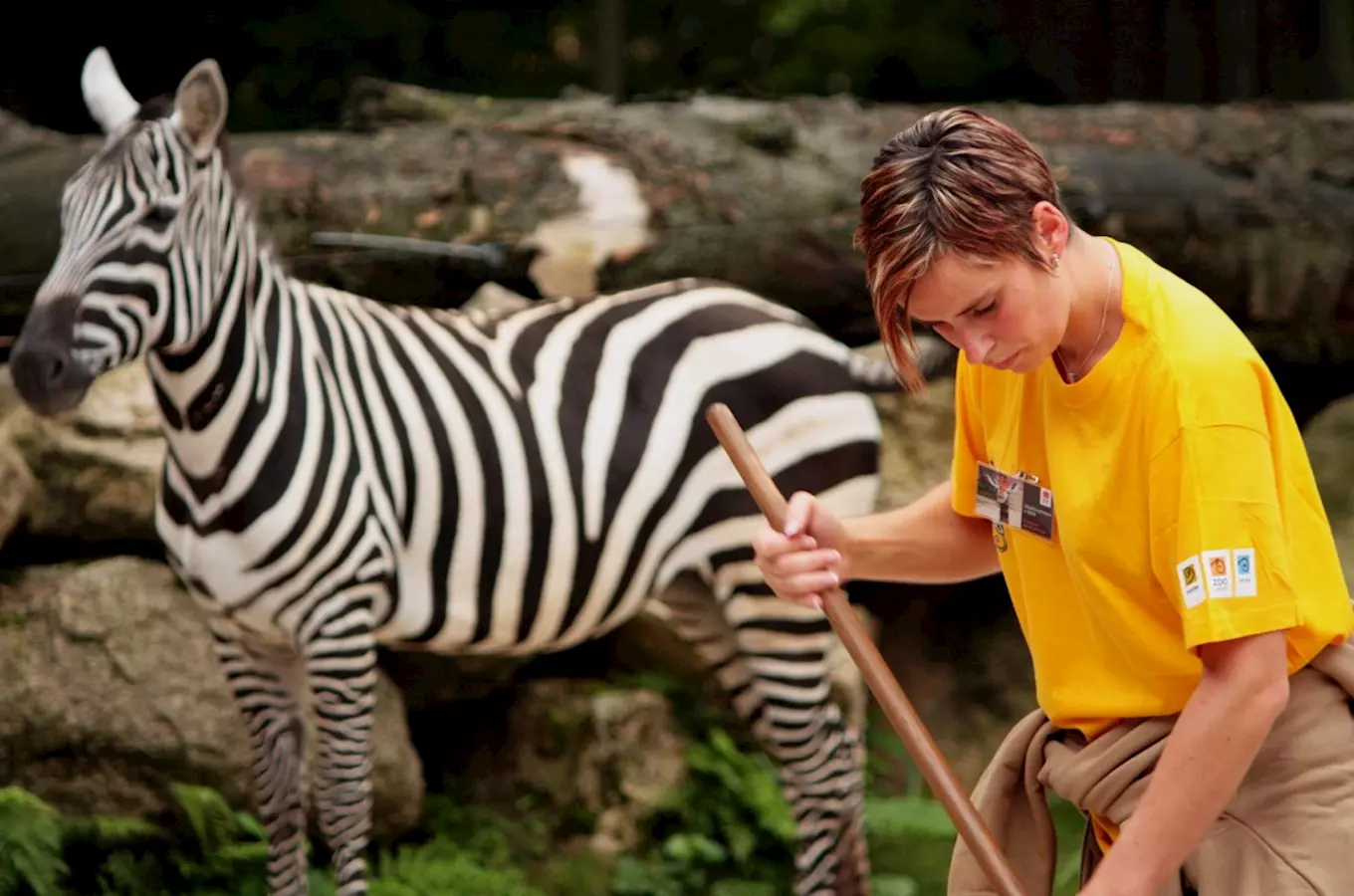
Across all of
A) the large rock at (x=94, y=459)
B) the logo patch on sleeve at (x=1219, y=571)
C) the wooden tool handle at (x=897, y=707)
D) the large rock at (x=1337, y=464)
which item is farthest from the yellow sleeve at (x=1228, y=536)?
the large rock at (x=1337, y=464)

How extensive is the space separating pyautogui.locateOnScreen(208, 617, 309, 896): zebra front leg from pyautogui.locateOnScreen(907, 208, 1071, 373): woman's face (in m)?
2.25

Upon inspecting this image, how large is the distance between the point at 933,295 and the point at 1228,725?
48 centimetres

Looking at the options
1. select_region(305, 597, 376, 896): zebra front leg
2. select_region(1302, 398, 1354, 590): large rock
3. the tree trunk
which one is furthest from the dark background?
select_region(305, 597, 376, 896): zebra front leg

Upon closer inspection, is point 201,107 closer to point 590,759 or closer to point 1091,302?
point 590,759

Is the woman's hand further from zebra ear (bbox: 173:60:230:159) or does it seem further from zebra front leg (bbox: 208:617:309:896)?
zebra front leg (bbox: 208:617:309:896)

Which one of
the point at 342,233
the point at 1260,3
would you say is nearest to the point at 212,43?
the point at 342,233

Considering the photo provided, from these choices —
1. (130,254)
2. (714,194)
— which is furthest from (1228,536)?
(714,194)

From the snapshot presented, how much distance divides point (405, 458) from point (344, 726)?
0.57 m

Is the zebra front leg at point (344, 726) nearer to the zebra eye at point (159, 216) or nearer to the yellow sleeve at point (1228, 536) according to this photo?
the zebra eye at point (159, 216)

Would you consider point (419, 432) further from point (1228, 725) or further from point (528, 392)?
point (1228, 725)

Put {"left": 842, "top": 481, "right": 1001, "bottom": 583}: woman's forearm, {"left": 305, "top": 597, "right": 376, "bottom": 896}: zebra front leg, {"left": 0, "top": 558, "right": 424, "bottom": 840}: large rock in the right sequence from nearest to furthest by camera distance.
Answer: {"left": 842, "top": 481, "right": 1001, "bottom": 583}: woman's forearm, {"left": 305, "top": 597, "right": 376, "bottom": 896}: zebra front leg, {"left": 0, "top": 558, "right": 424, "bottom": 840}: large rock

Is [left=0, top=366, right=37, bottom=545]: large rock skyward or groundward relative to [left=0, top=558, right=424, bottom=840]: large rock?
skyward

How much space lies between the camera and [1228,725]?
5.21 ft

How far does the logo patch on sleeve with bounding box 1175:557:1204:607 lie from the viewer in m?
1.57
